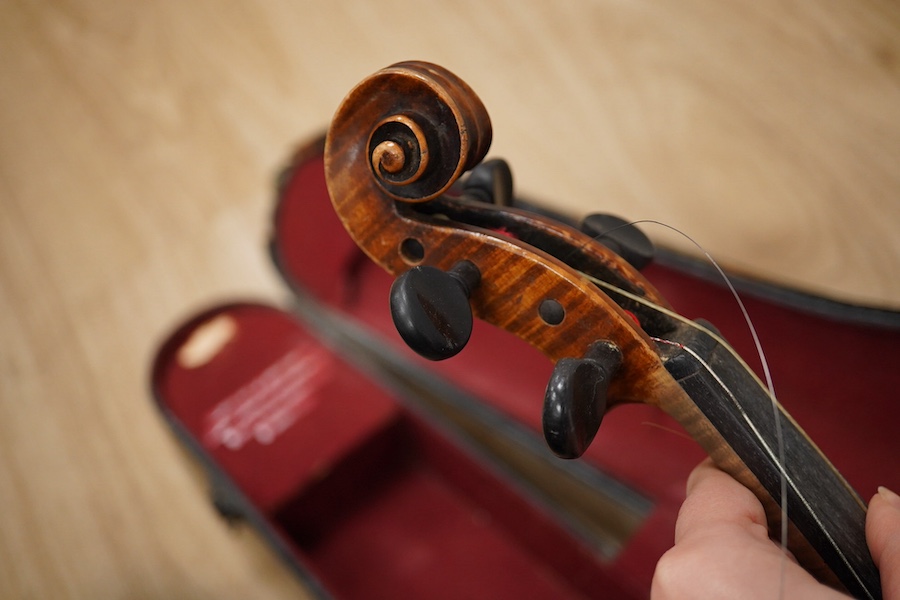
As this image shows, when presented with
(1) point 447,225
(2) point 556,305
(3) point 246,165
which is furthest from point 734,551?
(3) point 246,165

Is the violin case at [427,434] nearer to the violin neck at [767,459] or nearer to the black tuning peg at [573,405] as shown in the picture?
the violin neck at [767,459]

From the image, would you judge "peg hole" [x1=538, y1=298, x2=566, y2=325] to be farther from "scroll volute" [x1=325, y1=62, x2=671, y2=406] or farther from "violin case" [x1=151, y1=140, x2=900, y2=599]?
"violin case" [x1=151, y1=140, x2=900, y2=599]

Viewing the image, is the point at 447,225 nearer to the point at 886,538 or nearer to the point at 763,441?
the point at 763,441

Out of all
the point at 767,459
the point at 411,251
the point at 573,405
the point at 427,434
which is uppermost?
the point at 411,251

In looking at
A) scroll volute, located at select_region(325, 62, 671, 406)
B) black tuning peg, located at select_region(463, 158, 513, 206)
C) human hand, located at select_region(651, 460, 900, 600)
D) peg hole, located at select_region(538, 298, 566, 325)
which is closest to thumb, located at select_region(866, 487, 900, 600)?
human hand, located at select_region(651, 460, 900, 600)

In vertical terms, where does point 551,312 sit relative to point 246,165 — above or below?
below

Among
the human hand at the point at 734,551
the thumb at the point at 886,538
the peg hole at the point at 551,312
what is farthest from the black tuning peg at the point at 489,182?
the thumb at the point at 886,538
